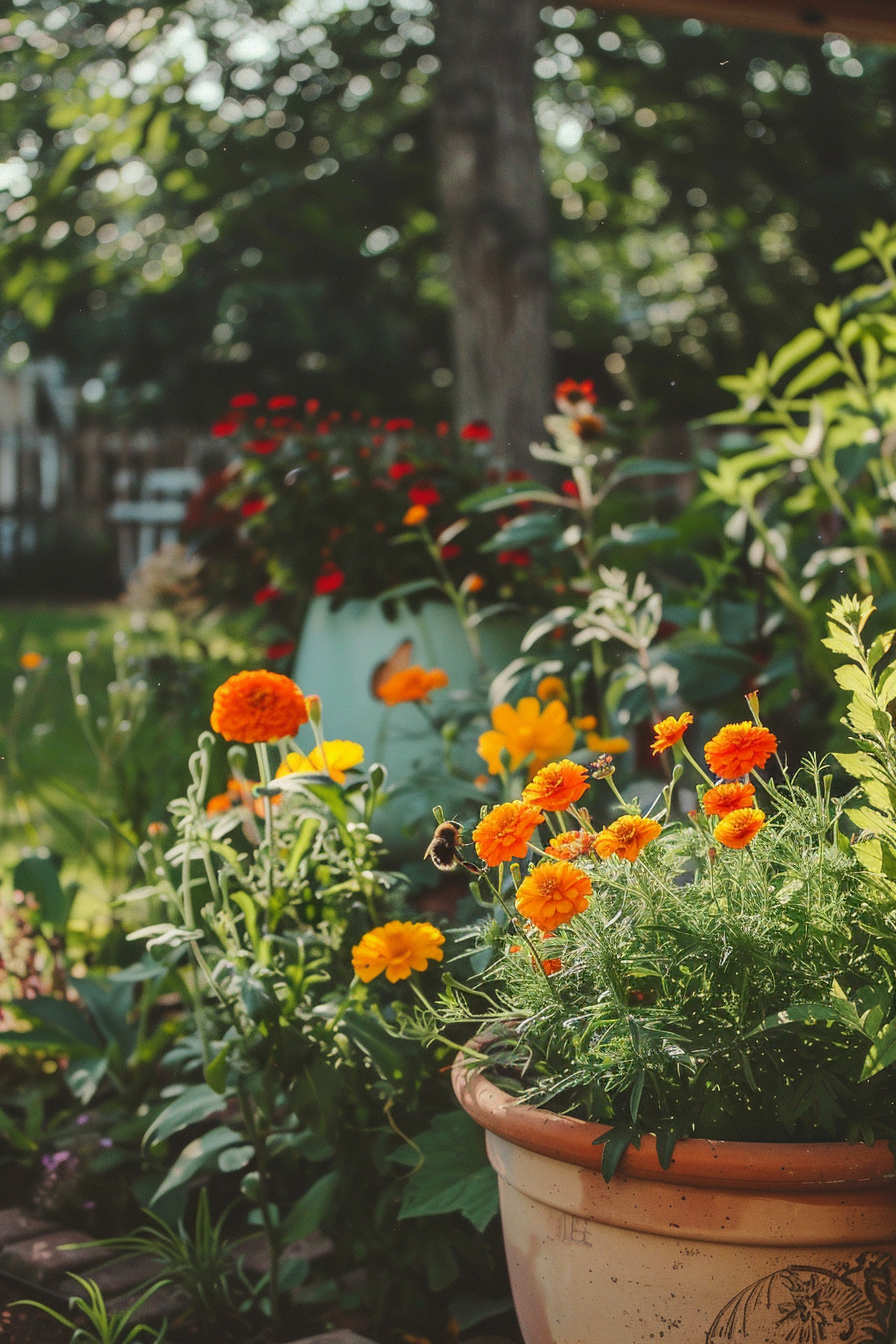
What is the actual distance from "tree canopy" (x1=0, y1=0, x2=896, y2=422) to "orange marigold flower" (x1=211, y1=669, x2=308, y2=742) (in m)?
2.81

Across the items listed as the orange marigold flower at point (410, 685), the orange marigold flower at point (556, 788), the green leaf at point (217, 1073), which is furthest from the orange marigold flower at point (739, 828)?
the orange marigold flower at point (410, 685)

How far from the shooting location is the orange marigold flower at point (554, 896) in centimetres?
91

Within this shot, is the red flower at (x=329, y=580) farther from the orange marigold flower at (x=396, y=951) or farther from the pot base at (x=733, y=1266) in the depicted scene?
the pot base at (x=733, y=1266)

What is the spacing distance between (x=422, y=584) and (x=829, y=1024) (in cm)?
104

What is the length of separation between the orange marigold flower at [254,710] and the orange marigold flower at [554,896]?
0.31m

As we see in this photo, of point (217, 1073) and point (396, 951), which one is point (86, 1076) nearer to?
point (217, 1073)

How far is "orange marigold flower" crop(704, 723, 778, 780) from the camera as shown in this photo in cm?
94

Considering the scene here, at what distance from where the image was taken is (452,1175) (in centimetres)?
123

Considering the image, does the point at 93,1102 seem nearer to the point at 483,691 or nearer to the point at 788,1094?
the point at 483,691

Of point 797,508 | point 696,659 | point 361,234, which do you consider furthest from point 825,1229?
point 361,234

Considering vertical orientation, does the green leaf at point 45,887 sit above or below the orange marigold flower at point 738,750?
below

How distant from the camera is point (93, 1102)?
1808 mm

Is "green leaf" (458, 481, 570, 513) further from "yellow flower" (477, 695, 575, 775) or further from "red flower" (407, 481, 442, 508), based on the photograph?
"yellow flower" (477, 695, 575, 775)

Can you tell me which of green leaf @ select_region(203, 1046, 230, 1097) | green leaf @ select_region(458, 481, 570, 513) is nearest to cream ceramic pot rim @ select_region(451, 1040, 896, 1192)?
green leaf @ select_region(203, 1046, 230, 1097)
